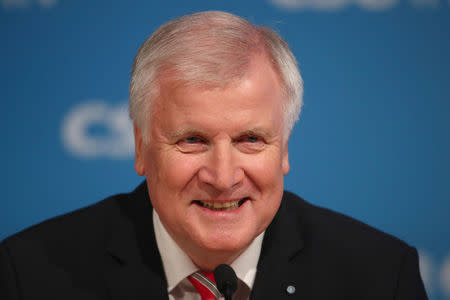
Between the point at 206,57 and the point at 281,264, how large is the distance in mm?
782

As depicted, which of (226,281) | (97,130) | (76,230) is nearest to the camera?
(226,281)

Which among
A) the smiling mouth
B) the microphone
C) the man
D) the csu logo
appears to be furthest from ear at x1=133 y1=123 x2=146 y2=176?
the csu logo

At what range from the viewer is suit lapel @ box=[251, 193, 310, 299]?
75.7 inches

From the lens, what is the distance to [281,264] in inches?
78.0

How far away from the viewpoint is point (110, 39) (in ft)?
Result: 8.75

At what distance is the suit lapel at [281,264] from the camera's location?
1924mm

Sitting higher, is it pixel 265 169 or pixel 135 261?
pixel 265 169

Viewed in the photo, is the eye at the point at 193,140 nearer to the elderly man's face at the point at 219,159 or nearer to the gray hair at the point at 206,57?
the elderly man's face at the point at 219,159

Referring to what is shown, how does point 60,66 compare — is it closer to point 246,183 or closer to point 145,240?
point 145,240

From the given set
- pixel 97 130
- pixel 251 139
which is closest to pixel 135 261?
pixel 251 139

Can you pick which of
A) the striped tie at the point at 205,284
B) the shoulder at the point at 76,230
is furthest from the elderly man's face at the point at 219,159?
the shoulder at the point at 76,230

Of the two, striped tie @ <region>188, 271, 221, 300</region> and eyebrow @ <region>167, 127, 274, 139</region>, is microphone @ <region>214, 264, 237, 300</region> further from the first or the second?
eyebrow @ <region>167, 127, 274, 139</region>

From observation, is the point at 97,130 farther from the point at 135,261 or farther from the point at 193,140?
the point at 193,140

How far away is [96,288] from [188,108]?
0.71 m
